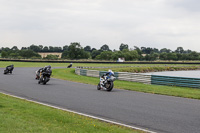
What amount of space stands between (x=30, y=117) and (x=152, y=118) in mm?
3689

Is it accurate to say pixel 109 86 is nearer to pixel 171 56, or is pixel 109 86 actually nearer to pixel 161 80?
pixel 161 80

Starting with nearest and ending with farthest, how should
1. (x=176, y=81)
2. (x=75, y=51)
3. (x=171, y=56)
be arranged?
(x=176, y=81) → (x=75, y=51) → (x=171, y=56)

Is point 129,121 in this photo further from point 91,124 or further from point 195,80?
point 195,80

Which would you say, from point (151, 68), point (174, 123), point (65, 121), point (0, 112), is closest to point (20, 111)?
point (0, 112)

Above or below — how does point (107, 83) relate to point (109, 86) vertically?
above

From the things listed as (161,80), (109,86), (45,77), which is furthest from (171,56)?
(109,86)

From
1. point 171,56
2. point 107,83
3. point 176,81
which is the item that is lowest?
point 176,81

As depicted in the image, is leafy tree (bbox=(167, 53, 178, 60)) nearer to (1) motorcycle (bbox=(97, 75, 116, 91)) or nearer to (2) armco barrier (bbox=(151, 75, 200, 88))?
(2) armco barrier (bbox=(151, 75, 200, 88))

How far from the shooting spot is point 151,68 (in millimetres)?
59750

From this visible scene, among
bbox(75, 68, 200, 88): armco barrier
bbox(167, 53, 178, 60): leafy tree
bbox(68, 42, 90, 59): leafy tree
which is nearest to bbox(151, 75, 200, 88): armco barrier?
bbox(75, 68, 200, 88): armco barrier

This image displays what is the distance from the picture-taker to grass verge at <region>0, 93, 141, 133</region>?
670 centimetres

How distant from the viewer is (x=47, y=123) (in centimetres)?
740

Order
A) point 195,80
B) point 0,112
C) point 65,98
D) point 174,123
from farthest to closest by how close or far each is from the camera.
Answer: point 195,80 < point 65,98 < point 0,112 < point 174,123

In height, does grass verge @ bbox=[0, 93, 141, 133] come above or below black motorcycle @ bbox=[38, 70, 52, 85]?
below
